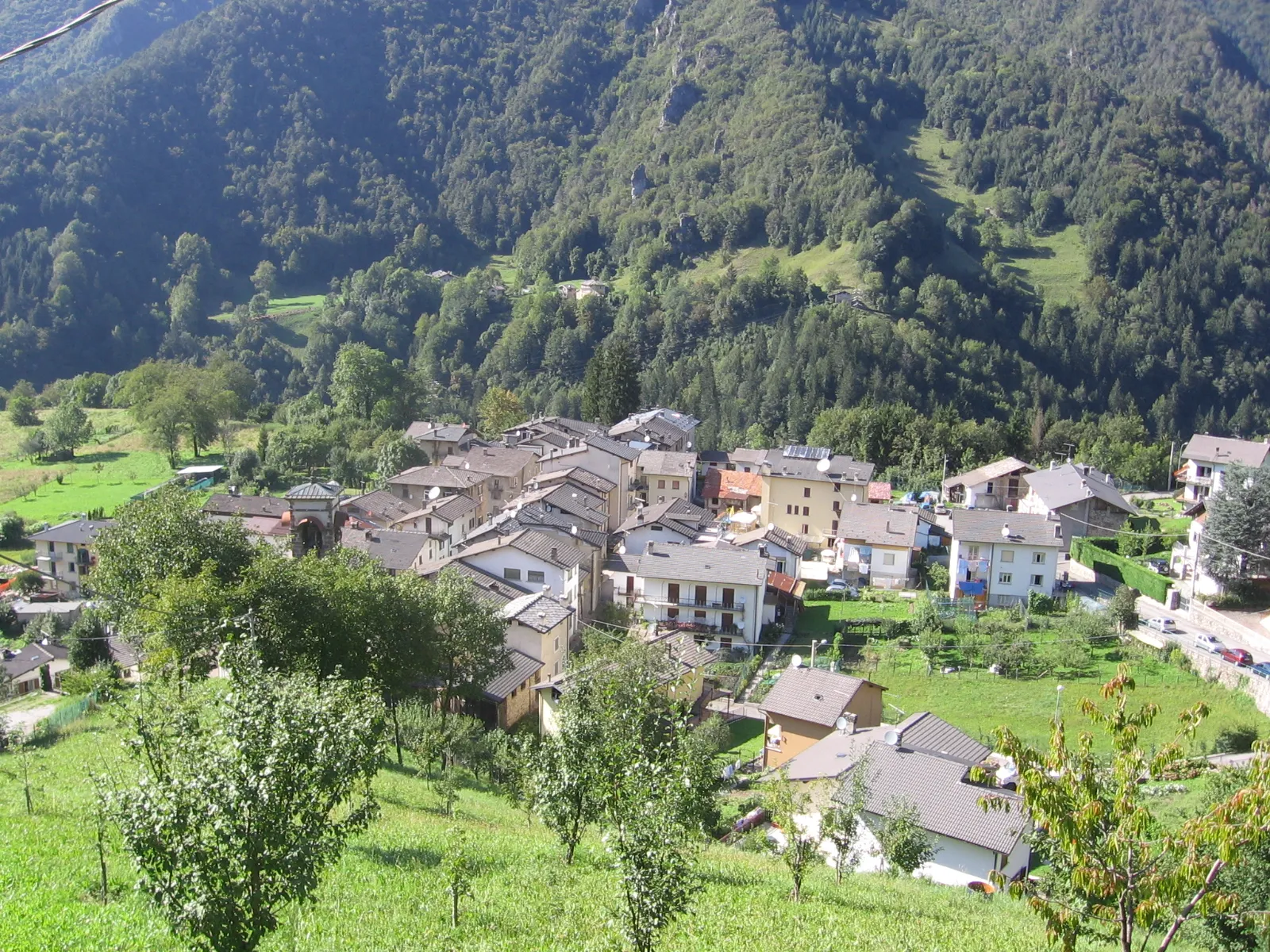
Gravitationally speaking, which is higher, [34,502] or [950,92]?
[950,92]

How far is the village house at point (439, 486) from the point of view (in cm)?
4922

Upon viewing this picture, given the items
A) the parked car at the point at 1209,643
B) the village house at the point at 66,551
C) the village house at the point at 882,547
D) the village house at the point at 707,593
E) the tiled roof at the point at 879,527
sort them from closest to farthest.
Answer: the parked car at the point at 1209,643
the village house at the point at 707,593
the village house at the point at 882,547
the tiled roof at the point at 879,527
the village house at the point at 66,551

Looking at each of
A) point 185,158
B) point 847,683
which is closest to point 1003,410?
point 847,683

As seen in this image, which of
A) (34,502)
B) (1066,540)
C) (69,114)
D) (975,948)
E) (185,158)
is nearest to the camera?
(975,948)

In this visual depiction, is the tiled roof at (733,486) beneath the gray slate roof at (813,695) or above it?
beneath

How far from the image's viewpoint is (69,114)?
136125mm

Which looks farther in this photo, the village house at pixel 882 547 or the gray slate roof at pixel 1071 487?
the gray slate roof at pixel 1071 487

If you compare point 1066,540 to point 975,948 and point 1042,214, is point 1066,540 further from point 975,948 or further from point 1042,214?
point 1042,214

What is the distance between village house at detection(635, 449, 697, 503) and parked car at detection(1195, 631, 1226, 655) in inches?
1026

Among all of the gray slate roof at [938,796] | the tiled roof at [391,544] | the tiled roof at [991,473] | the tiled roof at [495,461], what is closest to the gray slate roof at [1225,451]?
the tiled roof at [991,473]

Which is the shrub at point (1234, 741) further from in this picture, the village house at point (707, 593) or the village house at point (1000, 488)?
the village house at point (1000, 488)

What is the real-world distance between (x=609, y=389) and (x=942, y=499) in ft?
79.4

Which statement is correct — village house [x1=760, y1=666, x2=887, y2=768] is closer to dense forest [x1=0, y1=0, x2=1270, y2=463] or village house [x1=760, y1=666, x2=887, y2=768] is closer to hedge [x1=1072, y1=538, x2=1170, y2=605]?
hedge [x1=1072, y1=538, x2=1170, y2=605]

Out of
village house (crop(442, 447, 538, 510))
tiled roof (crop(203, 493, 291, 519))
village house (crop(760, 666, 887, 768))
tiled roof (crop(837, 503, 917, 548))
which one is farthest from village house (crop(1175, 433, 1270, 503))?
tiled roof (crop(203, 493, 291, 519))
